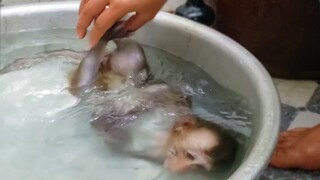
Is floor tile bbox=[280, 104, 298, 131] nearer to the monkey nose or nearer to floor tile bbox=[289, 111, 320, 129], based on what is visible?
floor tile bbox=[289, 111, 320, 129]

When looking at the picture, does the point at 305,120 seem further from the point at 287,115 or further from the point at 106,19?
the point at 106,19

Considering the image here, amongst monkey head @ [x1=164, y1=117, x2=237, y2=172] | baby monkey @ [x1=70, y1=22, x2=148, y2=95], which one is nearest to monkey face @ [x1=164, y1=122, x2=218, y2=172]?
monkey head @ [x1=164, y1=117, x2=237, y2=172]

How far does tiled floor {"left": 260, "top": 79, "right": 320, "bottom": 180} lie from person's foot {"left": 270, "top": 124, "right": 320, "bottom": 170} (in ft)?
0.05

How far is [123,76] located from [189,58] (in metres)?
0.15

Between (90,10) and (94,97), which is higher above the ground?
(90,10)

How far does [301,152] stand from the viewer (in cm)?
108

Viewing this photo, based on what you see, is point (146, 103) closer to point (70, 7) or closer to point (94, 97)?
point (94, 97)

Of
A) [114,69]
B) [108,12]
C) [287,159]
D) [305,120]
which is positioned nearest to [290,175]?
[287,159]

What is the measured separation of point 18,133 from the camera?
95cm

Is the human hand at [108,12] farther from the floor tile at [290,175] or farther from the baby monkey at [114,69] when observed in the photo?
the floor tile at [290,175]

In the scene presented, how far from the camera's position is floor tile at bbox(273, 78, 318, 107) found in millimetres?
1290

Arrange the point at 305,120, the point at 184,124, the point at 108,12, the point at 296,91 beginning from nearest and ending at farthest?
the point at 108,12 → the point at 184,124 → the point at 305,120 → the point at 296,91

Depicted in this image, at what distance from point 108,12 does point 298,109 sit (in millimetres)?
575

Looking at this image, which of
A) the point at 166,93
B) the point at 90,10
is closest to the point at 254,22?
the point at 166,93
